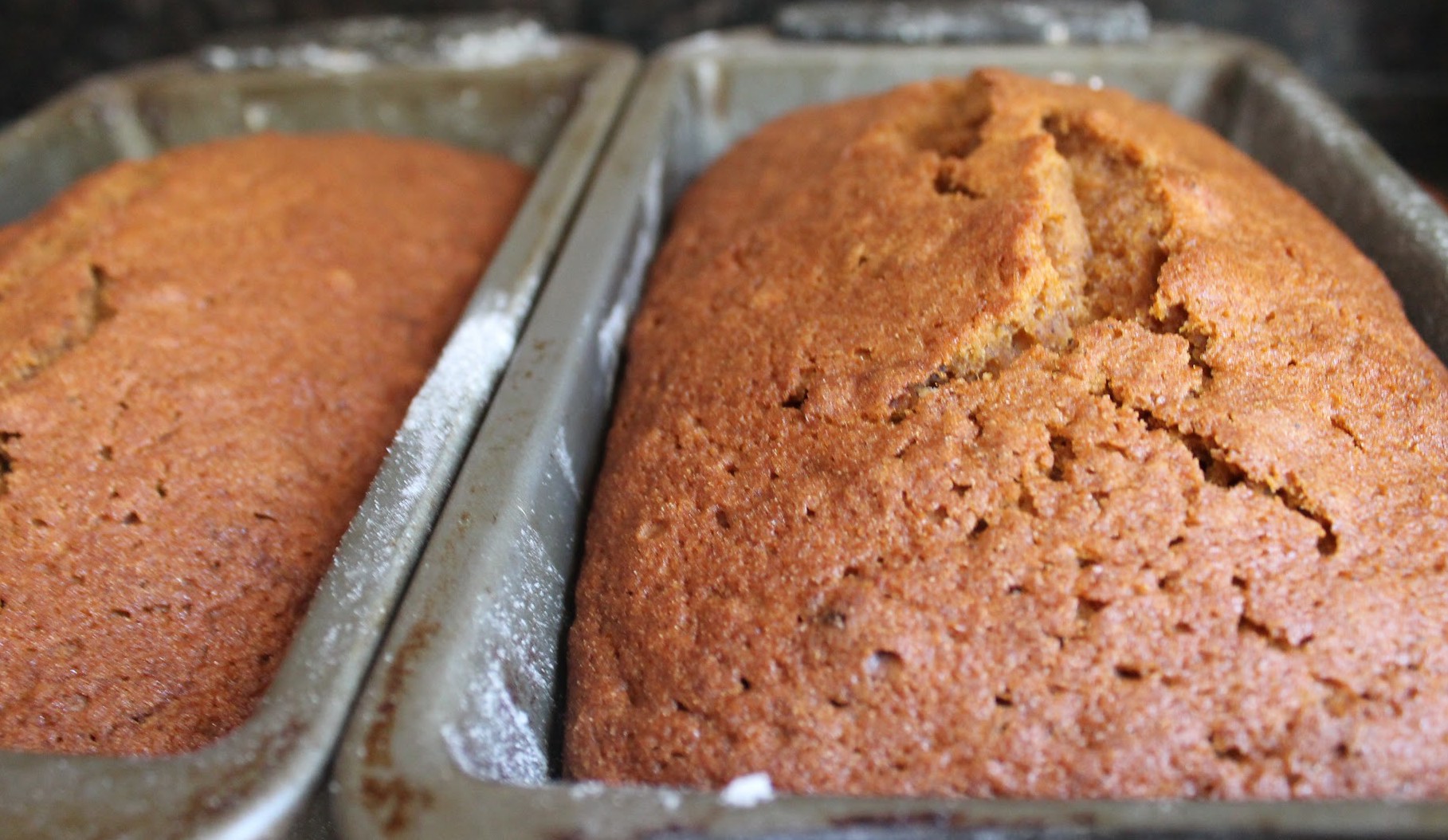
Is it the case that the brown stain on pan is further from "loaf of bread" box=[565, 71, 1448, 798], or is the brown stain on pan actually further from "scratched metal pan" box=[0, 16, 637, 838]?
"loaf of bread" box=[565, 71, 1448, 798]

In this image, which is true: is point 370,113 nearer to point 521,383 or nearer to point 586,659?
point 521,383

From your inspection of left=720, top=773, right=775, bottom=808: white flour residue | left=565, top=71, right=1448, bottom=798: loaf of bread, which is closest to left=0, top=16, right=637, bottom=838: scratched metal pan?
left=565, top=71, right=1448, bottom=798: loaf of bread

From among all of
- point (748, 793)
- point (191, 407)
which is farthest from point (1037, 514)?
point (191, 407)

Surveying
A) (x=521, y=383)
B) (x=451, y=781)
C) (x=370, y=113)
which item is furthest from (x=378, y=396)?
(x=370, y=113)

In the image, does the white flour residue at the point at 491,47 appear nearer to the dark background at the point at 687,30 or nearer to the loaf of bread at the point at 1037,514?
the dark background at the point at 687,30

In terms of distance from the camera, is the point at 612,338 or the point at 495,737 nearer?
the point at 495,737

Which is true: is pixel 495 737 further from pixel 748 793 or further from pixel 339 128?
pixel 339 128

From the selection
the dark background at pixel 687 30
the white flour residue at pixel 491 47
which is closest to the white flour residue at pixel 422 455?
the white flour residue at pixel 491 47
